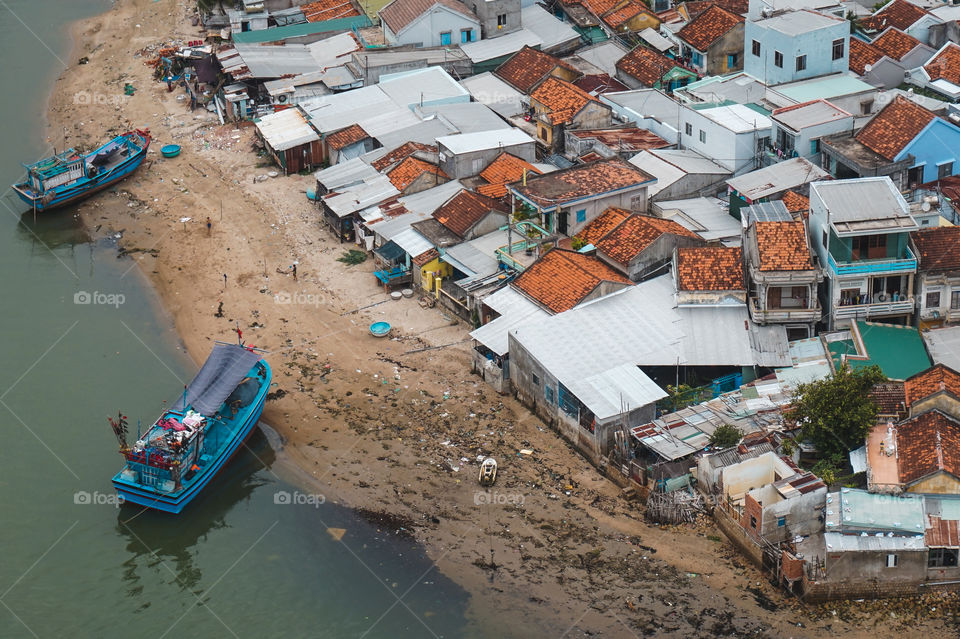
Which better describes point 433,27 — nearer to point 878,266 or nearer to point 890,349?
point 878,266

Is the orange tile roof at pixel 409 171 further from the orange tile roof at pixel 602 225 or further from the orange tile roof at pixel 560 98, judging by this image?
the orange tile roof at pixel 602 225

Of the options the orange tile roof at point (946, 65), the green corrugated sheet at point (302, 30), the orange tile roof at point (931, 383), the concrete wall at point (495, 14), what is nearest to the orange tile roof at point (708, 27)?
the orange tile roof at point (946, 65)

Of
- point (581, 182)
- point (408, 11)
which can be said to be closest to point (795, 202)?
point (581, 182)

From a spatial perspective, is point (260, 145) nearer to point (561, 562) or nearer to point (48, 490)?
point (48, 490)

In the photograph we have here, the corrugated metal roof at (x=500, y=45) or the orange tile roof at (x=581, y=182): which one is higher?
the orange tile roof at (x=581, y=182)

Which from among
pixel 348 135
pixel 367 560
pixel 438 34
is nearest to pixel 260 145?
pixel 348 135
